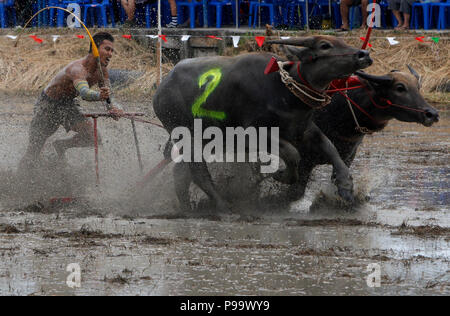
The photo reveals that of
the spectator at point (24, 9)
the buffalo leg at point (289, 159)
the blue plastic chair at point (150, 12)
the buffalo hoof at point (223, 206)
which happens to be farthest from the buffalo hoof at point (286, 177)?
the spectator at point (24, 9)

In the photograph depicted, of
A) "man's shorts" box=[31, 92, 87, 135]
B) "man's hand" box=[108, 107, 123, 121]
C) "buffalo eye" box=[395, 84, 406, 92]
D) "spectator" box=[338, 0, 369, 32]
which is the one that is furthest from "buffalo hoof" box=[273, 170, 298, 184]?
"spectator" box=[338, 0, 369, 32]

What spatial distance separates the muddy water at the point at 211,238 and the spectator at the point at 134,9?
7.09 m

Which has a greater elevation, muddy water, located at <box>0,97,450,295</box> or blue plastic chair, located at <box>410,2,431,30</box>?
blue plastic chair, located at <box>410,2,431,30</box>

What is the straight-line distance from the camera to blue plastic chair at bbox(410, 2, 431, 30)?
17078 mm

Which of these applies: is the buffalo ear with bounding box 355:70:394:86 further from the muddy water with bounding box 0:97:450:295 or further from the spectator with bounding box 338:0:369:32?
the spectator with bounding box 338:0:369:32

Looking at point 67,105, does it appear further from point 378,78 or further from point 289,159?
point 378,78

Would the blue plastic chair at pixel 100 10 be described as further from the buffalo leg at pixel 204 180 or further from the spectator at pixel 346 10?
the buffalo leg at pixel 204 180

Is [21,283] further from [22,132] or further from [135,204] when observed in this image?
[22,132]

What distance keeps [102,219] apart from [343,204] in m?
2.22

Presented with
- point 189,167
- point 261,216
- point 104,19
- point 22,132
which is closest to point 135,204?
point 189,167

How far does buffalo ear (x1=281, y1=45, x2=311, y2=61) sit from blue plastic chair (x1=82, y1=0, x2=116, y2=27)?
11.1m

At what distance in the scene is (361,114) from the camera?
8.12m

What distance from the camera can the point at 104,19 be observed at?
1833 cm

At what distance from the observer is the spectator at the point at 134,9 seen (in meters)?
17.2
